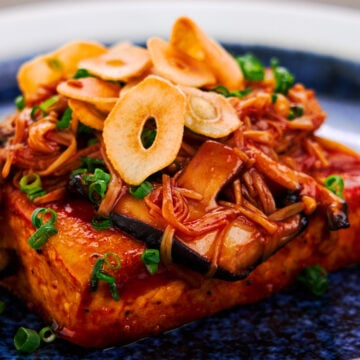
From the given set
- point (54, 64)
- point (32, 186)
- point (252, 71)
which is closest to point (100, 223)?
point (32, 186)

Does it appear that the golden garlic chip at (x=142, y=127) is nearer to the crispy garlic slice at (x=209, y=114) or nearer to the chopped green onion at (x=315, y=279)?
the crispy garlic slice at (x=209, y=114)

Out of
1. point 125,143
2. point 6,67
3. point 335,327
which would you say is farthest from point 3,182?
point 6,67

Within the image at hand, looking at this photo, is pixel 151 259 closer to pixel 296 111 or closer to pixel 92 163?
pixel 92 163

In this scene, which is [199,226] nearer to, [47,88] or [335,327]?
[335,327]

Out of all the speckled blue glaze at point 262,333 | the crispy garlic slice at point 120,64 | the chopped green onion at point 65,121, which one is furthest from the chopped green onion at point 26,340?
the crispy garlic slice at point 120,64

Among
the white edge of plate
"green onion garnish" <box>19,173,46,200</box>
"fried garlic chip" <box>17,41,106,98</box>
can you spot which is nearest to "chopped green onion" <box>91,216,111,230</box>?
"green onion garnish" <box>19,173,46,200</box>

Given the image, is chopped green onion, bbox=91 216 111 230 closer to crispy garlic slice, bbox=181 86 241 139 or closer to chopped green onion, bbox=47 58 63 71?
crispy garlic slice, bbox=181 86 241 139

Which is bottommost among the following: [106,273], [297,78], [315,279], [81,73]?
[315,279]
